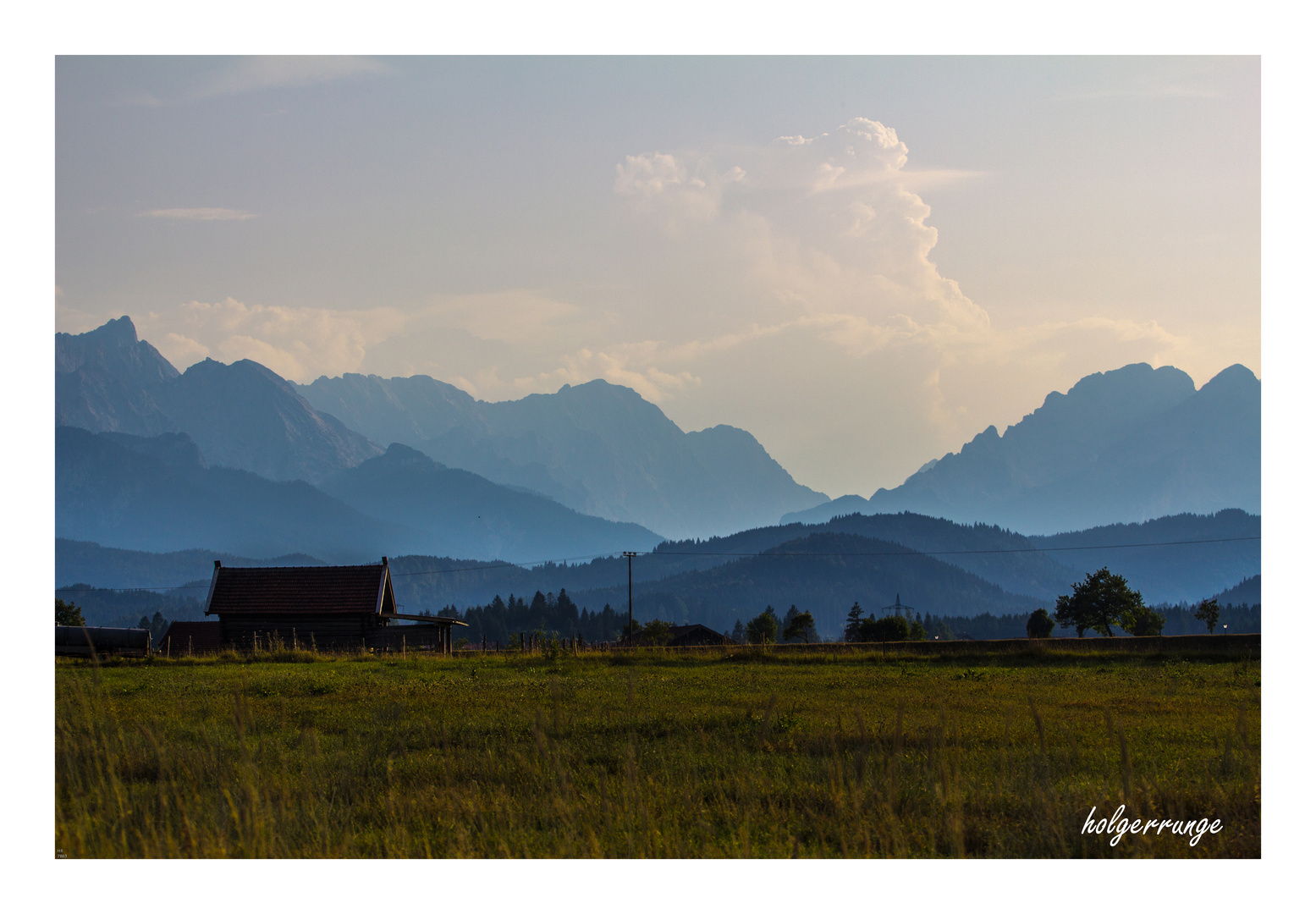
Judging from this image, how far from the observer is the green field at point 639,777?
743 cm

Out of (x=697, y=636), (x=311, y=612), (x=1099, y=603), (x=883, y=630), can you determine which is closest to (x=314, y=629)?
(x=311, y=612)

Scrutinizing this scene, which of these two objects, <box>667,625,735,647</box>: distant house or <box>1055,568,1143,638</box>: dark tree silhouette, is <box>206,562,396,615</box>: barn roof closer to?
<box>667,625,735,647</box>: distant house

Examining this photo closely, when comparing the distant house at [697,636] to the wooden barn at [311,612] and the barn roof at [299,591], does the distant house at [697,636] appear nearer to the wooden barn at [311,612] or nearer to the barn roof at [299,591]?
the wooden barn at [311,612]

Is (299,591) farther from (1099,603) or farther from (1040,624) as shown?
(1099,603)

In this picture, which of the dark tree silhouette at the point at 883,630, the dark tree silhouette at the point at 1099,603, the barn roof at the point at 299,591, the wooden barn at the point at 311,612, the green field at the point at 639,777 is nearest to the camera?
the green field at the point at 639,777

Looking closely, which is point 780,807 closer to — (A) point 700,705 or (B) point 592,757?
(B) point 592,757

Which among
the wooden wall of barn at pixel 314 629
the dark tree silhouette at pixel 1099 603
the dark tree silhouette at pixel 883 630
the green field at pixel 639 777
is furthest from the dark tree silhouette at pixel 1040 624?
the green field at pixel 639 777

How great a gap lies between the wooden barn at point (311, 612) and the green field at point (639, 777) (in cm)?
3221

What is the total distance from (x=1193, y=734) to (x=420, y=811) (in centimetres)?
1160

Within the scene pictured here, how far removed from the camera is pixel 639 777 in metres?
9.61

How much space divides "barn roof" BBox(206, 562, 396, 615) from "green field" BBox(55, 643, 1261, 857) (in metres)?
33.5

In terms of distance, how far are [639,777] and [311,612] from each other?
45504 mm

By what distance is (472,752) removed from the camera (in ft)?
36.4
